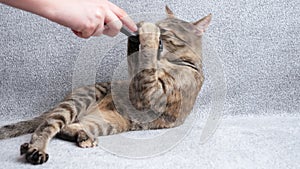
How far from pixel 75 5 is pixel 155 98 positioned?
724 millimetres

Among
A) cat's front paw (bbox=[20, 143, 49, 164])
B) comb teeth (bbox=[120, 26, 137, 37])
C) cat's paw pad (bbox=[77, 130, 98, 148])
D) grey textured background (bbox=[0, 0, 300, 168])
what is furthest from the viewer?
grey textured background (bbox=[0, 0, 300, 168])

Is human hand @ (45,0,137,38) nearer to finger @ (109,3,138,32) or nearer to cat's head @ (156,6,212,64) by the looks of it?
finger @ (109,3,138,32)

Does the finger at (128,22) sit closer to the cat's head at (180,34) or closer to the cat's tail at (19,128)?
the cat's head at (180,34)

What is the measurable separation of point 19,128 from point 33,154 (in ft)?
1.18

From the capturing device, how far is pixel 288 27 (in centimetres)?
229

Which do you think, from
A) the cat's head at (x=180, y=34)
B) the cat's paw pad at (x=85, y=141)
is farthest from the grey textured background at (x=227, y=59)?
the cat's paw pad at (x=85, y=141)

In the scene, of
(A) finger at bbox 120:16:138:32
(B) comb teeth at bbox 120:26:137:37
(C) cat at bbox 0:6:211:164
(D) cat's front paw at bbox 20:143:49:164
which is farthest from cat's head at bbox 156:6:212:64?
(D) cat's front paw at bbox 20:143:49:164

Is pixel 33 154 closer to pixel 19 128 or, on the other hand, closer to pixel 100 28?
pixel 19 128

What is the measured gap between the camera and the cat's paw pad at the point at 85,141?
1746 millimetres

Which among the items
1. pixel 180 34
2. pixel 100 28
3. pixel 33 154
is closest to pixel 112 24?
pixel 100 28

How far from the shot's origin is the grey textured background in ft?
7.06

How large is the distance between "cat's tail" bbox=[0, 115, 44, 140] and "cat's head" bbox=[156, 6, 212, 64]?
568mm

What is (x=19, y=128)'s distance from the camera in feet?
6.20

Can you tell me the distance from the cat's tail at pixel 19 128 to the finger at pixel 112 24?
0.73 m
